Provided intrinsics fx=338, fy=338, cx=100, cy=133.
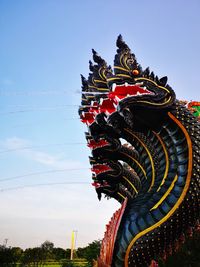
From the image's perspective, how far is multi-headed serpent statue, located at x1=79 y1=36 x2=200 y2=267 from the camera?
6523mm

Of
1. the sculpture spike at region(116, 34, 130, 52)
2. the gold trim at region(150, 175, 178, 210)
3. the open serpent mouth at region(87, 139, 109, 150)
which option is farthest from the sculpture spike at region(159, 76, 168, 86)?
the open serpent mouth at region(87, 139, 109, 150)

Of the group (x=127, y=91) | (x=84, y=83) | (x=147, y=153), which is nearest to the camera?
(x=127, y=91)

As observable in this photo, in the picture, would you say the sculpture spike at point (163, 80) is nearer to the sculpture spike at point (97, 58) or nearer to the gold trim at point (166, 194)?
the gold trim at point (166, 194)

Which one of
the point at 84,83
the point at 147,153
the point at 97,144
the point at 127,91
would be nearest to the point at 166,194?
the point at 147,153

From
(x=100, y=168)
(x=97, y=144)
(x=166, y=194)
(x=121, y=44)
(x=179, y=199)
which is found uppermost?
(x=121, y=44)

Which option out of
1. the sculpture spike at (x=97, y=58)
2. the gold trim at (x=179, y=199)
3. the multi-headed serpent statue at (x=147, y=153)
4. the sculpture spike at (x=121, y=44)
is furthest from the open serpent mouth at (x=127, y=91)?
the sculpture spike at (x=97, y=58)

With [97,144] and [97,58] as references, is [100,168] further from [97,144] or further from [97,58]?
[97,58]

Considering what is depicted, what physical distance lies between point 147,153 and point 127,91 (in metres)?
1.72

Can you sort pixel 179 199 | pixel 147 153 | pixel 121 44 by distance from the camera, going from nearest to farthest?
pixel 179 199, pixel 147 153, pixel 121 44

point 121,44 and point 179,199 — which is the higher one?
point 121,44

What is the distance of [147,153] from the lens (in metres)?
8.62

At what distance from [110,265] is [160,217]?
1344mm

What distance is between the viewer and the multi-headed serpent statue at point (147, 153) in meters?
6.52

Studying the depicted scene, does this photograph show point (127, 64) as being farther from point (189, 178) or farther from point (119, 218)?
point (119, 218)
